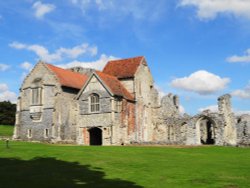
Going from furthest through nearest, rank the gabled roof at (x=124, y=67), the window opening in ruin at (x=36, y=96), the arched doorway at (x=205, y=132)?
the arched doorway at (x=205, y=132), the window opening in ruin at (x=36, y=96), the gabled roof at (x=124, y=67)

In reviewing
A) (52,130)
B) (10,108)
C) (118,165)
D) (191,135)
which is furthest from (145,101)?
(10,108)

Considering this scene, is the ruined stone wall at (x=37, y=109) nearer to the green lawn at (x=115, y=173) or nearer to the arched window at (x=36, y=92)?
the arched window at (x=36, y=92)

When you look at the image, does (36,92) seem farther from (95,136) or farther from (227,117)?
(227,117)

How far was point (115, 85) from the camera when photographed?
152 feet

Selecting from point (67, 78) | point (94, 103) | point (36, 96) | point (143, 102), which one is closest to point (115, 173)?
point (94, 103)

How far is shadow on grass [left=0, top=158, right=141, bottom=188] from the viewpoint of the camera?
1525 centimetres

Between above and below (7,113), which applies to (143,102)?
below

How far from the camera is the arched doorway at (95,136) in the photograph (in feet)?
153

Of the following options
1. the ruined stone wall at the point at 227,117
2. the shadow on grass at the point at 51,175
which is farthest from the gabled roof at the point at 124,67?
the shadow on grass at the point at 51,175

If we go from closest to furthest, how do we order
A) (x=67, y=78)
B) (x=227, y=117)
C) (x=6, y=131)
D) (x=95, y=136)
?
(x=95, y=136), (x=227, y=117), (x=67, y=78), (x=6, y=131)

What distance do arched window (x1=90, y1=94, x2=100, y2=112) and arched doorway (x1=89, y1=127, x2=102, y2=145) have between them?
262cm

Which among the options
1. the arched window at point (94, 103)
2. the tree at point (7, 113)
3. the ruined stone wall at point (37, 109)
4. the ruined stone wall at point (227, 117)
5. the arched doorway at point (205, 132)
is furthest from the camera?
the tree at point (7, 113)

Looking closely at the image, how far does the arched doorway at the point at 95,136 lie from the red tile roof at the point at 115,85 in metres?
5.66

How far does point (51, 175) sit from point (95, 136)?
29875 millimetres
